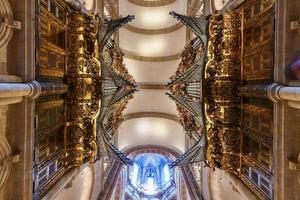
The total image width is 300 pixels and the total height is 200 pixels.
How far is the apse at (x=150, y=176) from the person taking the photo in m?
23.9

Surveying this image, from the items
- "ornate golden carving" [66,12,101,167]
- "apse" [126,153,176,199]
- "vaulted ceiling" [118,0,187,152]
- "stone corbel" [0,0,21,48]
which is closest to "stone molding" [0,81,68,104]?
"stone corbel" [0,0,21,48]

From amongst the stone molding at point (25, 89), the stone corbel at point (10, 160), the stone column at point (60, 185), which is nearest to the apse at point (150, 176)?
the stone column at point (60, 185)

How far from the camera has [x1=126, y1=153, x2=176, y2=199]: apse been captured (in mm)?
23906

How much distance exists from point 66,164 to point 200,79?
22.5ft

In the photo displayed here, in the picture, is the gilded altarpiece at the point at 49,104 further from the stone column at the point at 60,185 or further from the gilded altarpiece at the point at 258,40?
the gilded altarpiece at the point at 258,40

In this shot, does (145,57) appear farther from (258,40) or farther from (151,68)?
(258,40)

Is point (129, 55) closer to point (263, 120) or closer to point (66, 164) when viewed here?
point (66, 164)

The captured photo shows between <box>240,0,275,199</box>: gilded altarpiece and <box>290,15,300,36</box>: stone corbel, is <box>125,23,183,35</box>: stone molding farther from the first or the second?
<box>290,15,300,36</box>: stone corbel

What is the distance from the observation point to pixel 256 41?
398 inches

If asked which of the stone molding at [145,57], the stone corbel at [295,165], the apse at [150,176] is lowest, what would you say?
the apse at [150,176]

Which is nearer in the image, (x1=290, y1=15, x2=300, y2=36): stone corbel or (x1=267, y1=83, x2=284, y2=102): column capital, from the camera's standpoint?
(x1=290, y1=15, x2=300, y2=36): stone corbel

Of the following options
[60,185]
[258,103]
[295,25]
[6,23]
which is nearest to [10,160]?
[60,185]

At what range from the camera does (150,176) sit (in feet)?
88.1

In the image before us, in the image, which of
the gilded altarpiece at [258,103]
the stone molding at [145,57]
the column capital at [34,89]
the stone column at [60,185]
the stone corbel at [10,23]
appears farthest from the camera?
the stone molding at [145,57]
